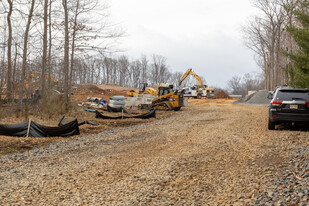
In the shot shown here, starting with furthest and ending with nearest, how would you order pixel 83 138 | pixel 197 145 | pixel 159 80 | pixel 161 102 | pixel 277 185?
pixel 159 80
pixel 161 102
pixel 83 138
pixel 197 145
pixel 277 185

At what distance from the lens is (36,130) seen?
12234 mm

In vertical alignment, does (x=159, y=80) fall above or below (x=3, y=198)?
above

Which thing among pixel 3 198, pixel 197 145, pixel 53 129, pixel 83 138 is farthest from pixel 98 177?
pixel 53 129

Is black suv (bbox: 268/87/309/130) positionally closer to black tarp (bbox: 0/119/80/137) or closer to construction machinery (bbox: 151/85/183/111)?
black tarp (bbox: 0/119/80/137)

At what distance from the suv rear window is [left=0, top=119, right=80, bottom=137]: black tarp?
8.43 m

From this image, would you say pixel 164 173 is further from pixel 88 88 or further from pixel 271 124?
pixel 88 88

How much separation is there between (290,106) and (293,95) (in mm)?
475

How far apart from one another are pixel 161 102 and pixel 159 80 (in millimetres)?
70045

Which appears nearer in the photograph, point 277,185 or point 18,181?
point 277,185

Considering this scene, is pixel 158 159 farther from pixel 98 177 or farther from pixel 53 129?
pixel 53 129

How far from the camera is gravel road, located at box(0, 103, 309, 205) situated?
5.21 metres

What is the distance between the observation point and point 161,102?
86.7ft

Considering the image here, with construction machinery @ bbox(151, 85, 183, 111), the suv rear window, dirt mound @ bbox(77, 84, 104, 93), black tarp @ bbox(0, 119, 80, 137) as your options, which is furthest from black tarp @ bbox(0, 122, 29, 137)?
dirt mound @ bbox(77, 84, 104, 93)

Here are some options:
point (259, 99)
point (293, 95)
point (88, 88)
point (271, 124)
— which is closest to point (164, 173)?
point (271, 124)
